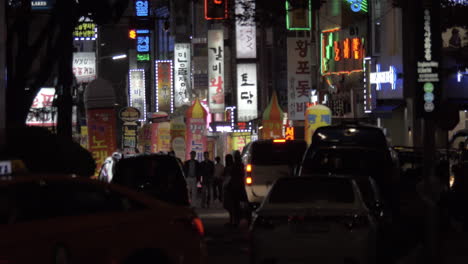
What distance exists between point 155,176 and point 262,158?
5969 mm

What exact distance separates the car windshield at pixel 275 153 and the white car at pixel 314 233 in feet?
39.1

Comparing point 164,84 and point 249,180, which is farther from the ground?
point 164,84

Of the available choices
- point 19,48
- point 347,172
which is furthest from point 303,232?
point 19,48

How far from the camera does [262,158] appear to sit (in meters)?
24.0

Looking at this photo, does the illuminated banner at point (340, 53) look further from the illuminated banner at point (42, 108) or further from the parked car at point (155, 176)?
the parked car at point (155, 176)

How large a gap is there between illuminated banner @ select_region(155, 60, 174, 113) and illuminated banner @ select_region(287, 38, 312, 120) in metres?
19.3

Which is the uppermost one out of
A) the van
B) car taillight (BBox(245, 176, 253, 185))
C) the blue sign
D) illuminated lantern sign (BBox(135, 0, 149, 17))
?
illuminated lantern sign (BBox(135, 0, 149, 17))

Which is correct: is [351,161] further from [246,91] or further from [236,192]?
[246,91]

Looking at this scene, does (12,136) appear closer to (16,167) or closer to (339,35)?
(16,167)

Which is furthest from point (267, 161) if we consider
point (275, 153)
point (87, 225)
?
point (87, 225)

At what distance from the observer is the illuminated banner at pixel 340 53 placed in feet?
128

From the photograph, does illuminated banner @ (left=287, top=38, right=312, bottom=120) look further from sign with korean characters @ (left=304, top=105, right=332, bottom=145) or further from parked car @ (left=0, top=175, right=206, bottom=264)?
parked car @ (left=0, top=175, right=206, bottom=264)

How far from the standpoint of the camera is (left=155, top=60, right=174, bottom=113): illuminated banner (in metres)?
57.4

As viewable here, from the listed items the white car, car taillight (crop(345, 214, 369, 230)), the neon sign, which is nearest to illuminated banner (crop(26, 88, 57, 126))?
the neon sign
